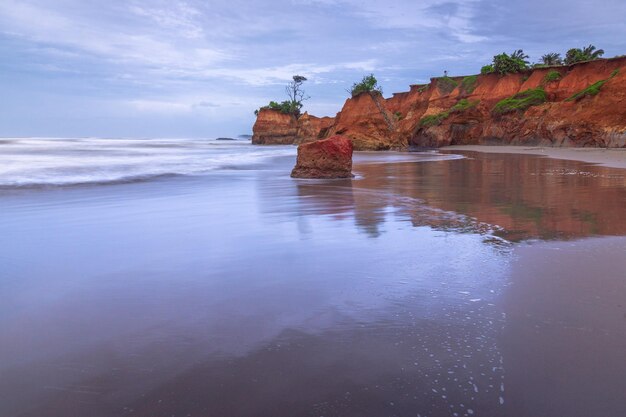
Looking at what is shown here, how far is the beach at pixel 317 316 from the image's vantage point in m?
2.22

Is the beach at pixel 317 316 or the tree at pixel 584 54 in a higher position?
the tree at pixel 584 54

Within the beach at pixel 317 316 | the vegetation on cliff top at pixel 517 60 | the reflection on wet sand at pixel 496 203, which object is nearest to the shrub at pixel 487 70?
the vegetation on cliff top at pixel 517 60

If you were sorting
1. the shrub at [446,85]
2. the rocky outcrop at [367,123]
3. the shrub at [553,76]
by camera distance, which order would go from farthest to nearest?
the shrub at [446,85]
the rocky outcrop at [367,123]
the shrub at [553,76]

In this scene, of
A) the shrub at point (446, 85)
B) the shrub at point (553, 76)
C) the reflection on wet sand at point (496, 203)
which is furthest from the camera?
the shrub at point (446, 85)

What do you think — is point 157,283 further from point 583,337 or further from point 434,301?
point 583,337

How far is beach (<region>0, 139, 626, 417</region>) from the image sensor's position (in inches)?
87.6

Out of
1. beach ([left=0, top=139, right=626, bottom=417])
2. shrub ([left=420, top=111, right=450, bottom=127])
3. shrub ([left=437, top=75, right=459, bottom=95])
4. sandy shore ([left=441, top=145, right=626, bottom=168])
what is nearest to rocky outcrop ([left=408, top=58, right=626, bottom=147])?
shrub ([left=420, top=111, right=450, bottom=127])

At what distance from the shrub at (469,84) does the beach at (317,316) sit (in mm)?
63355

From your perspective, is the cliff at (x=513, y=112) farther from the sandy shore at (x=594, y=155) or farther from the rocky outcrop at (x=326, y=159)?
the rocky outcrop at (x=326, y=159)

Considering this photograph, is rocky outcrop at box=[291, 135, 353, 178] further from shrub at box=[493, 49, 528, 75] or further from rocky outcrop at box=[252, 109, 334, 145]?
rocky outcrop at box=[252, 109, 334, 145]

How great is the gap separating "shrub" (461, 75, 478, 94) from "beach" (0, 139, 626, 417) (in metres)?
63.4

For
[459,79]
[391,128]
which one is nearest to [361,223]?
[391,128]

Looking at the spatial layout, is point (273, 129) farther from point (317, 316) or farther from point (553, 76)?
point (317, 316)

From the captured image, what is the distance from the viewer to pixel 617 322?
2949 mm
